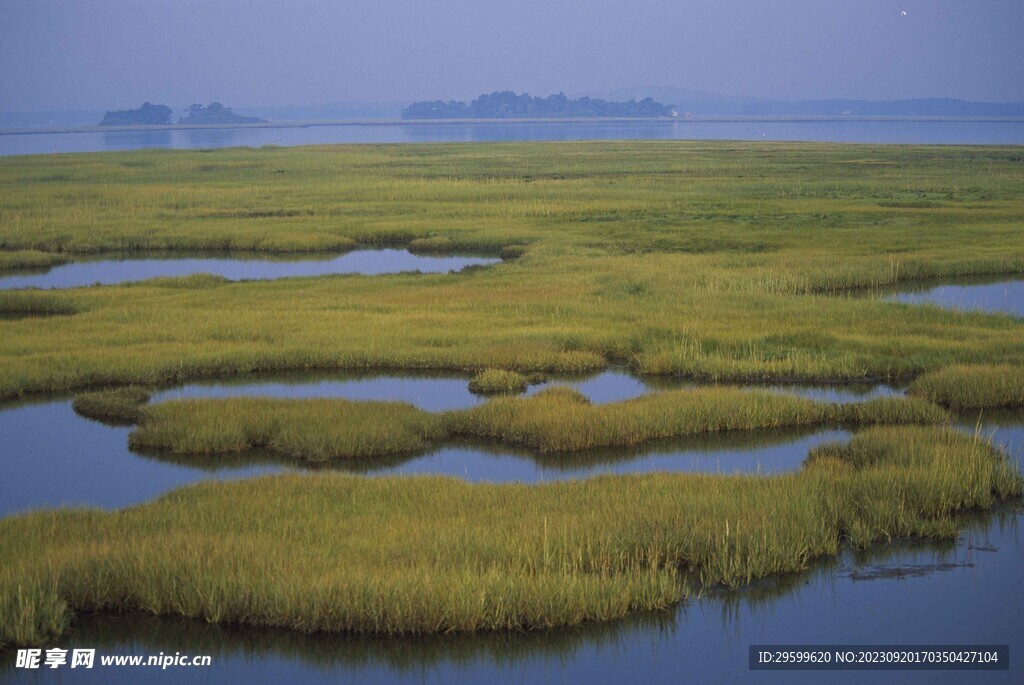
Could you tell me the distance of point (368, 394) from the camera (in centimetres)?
1980

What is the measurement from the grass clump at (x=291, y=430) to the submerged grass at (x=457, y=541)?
2.11 meters

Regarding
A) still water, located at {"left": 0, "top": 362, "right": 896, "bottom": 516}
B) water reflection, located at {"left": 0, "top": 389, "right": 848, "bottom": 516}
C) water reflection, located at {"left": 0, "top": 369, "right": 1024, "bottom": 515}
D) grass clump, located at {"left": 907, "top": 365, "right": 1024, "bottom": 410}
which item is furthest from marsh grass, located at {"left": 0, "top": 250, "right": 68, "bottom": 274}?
grass clump, located at {"left": 907, "top": 365, "right": 1024, "bottom": 410}

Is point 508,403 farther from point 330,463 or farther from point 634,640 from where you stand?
point 634,640

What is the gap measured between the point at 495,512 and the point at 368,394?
7.39 m

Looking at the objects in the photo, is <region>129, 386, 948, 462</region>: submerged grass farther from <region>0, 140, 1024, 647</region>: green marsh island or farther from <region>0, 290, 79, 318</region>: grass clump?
<region>0, 290, 79, 318</region>: grass clump

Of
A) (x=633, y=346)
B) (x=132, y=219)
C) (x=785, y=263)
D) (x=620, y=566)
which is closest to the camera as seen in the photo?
(x=620, y=566)

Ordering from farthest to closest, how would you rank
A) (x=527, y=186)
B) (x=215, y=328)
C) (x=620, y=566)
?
1. (x=527, y=186)
2. (x=215, y=328)
3. (x=620, y=566)

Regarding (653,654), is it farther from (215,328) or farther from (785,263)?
(785,263)

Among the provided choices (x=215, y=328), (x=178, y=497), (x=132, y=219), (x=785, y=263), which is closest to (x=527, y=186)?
(x=132, y=219)

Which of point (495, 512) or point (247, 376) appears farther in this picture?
point (247, 376)

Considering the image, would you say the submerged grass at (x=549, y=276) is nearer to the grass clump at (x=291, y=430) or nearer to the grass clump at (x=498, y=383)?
the grass clump at (x=498, y=383)

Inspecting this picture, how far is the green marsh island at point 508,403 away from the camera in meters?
10.9

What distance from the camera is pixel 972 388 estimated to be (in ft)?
60.4

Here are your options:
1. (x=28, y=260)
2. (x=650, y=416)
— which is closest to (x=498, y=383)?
(x=650, y=416)
